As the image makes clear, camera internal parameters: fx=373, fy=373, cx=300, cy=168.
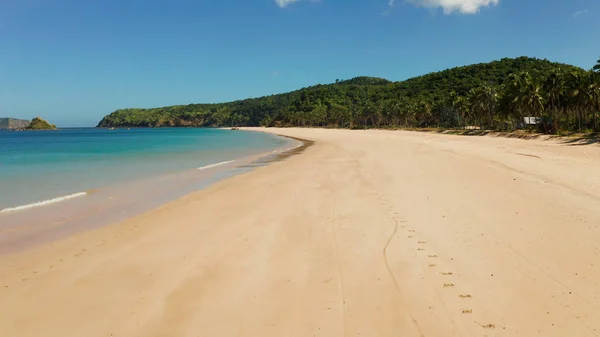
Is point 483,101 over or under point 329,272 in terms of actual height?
over

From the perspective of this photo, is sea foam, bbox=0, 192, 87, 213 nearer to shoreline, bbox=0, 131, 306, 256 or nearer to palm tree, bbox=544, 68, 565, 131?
shoreline, bbox=0, 131, 306, 256

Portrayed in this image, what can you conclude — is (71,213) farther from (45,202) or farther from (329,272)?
(329,272)

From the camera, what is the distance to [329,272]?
6379 millimetres

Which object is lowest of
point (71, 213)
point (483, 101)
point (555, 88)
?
point (71, 213)

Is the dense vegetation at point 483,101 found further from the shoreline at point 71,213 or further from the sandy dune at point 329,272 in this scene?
the shoreline at point 71,213

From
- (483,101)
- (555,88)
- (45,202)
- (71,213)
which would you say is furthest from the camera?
(483,101)

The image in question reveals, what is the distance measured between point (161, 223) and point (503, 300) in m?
8.58

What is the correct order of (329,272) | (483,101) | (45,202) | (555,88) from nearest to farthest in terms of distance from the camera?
1. (329,272)
2. (45,202)
3. (555,88)
4. (483,101)

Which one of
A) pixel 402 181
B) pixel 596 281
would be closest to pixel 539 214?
pixel 596 281

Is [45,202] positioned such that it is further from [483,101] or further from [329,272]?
[483,101]

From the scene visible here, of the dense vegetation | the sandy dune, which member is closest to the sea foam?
the sandy dune

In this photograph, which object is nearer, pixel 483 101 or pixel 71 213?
pixel 71 213

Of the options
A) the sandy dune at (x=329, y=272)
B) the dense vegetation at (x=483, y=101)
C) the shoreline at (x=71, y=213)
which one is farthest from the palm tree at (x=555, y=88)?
the shoreline at (x=71, y=213)

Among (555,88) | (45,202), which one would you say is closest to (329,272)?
(45,202)
